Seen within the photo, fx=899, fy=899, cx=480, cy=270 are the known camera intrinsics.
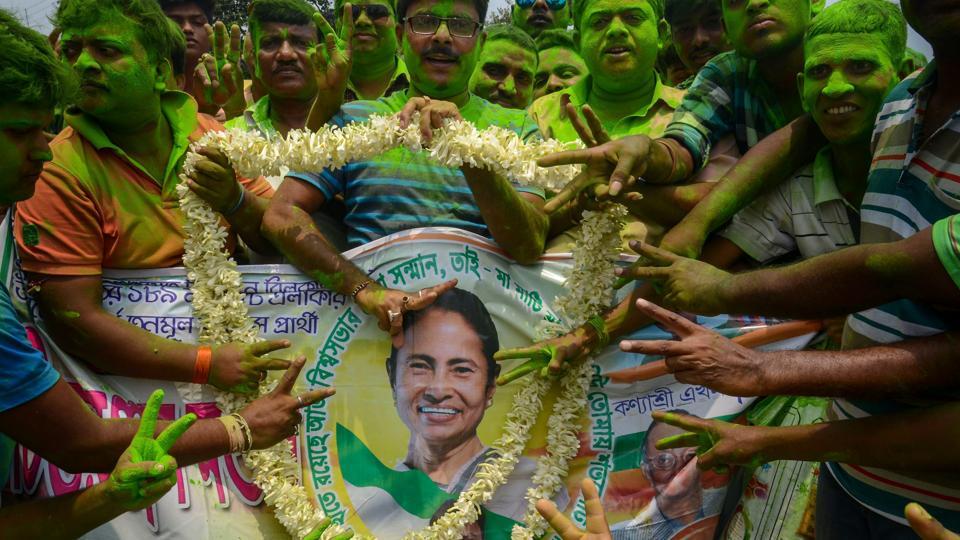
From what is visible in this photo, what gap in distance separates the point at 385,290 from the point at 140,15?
1.43 meters

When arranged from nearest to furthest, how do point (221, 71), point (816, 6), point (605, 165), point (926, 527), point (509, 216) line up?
1. point (926, 527)
2. point (605, 165)
3. point (509, 216)
4. point (816, 6)
5. point (221, 71)

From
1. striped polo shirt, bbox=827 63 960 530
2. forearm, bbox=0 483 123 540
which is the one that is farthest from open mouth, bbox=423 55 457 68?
forearm, bbox=0 483 123 540

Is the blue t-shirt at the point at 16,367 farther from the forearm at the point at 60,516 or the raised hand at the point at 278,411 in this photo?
the raised hand at the point at 278,411

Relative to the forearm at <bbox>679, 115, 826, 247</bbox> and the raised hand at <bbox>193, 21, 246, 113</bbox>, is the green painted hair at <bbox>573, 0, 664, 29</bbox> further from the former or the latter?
the raised hand at <bbox>193, 21, 246, 113</bbox>

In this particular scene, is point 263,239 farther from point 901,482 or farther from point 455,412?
point 901,482

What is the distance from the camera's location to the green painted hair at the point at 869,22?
3006mm

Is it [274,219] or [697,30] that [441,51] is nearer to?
[274,219]

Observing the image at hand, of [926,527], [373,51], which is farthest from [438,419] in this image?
[373,51]

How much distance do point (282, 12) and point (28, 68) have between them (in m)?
2.27

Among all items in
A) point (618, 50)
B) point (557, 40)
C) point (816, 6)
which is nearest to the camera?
point (816, 6)

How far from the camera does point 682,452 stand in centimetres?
339

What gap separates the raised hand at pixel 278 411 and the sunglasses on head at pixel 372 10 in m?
3.11

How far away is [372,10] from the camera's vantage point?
18.1ft

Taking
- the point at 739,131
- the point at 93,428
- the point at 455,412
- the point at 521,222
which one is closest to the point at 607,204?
the point at 521,222
